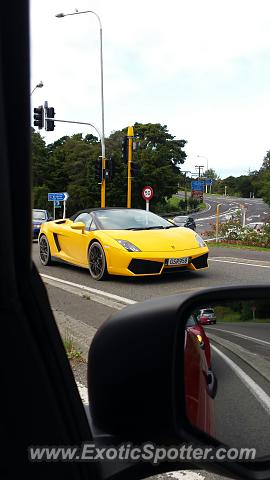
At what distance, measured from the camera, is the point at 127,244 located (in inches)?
278

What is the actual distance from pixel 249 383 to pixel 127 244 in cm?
602

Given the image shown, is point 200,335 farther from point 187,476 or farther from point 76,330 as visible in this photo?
point 76,330

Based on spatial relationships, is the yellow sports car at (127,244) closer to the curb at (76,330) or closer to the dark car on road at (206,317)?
the curb at (76,330)

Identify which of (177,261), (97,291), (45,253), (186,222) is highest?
(177,261)

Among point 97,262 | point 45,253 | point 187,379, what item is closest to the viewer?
point 187,379

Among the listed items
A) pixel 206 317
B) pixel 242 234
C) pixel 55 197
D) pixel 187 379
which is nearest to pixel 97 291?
pixel 55 197

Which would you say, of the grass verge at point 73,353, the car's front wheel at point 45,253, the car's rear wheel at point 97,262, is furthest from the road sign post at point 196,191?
the grass verge at point 73,353

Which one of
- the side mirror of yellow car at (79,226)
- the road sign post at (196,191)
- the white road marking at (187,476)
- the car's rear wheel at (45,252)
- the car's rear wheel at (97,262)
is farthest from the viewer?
the road sign post at (196,191)

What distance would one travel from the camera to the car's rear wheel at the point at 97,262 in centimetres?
739

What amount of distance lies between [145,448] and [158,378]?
0.58ft

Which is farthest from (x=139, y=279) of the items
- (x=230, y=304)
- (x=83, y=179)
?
(x=83, y=179)

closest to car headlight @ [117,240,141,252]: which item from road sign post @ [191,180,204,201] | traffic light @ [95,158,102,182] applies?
traffic light @ [95,158,102,182]

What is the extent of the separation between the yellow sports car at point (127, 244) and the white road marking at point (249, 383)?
5.62 metres

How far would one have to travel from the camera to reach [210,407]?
3.33 feet
